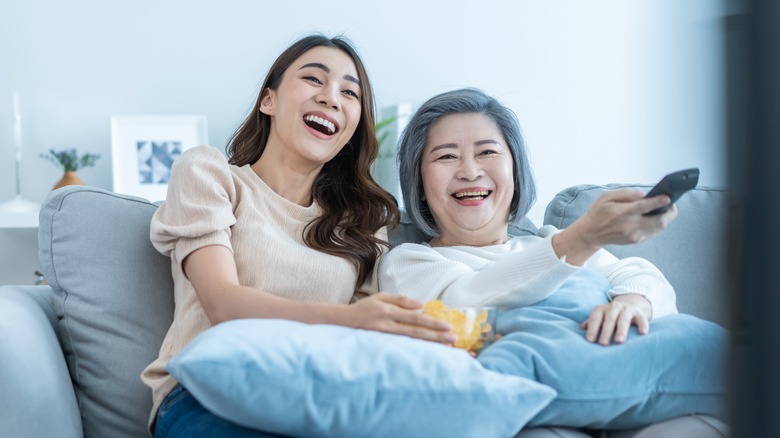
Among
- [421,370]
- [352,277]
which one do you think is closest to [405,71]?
[352,277]

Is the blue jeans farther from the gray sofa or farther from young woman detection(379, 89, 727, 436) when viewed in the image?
young woman detection(379, 89, 727, 436)

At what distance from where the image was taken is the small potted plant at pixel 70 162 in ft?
10.0

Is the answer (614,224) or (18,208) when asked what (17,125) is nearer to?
(18,208)

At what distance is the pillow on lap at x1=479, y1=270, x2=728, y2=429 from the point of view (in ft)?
3.39

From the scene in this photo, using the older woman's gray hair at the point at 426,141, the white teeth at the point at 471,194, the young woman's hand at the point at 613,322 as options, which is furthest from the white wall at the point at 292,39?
the young woman's hand at the point at 613,322

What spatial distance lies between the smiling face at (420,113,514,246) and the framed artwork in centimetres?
185

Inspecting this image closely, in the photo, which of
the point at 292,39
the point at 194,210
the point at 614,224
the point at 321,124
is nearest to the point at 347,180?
the point at 321,124

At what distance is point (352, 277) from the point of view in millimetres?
1496

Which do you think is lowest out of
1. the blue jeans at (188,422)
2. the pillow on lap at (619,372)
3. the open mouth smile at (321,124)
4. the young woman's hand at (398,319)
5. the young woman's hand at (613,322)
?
the blue jeans at (188,422)

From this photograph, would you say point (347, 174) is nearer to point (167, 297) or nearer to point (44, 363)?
point (167, 297)

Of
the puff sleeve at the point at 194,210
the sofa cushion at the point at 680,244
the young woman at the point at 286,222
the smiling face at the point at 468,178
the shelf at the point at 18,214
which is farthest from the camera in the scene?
the shelf at the point at 18,214

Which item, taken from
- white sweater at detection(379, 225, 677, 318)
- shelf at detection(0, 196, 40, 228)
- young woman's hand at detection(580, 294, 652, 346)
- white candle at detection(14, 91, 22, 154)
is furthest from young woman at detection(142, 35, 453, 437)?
white candle at detection(14, 91, 22, 154)

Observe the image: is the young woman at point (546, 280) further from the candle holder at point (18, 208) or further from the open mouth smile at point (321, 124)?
the candle holder at point (18, 208)

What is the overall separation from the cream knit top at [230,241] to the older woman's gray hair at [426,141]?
0.77 feet
